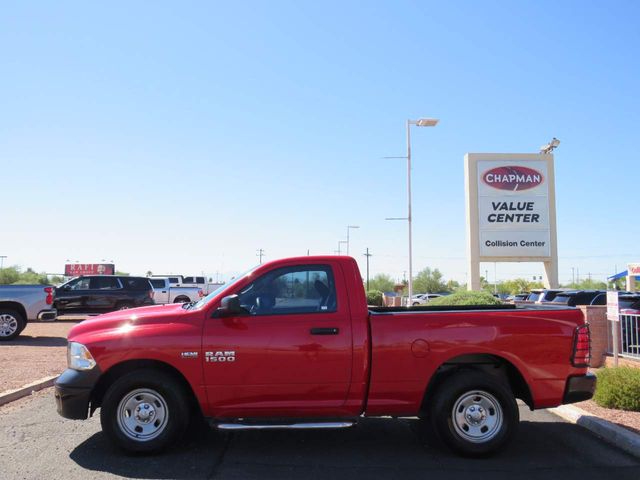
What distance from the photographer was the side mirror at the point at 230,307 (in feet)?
18.6

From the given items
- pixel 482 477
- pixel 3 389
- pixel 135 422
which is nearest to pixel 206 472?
pixel 135 422

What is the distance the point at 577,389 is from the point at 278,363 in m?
3.06

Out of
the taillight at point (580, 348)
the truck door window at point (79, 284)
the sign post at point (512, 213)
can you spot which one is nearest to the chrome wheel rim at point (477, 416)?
the taillight at point (580, 348)

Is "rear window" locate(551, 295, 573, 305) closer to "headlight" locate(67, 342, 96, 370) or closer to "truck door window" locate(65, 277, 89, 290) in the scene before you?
"headlight" locate(67, 342, 96, 370)

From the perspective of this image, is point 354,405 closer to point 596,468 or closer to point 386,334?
point 386,334

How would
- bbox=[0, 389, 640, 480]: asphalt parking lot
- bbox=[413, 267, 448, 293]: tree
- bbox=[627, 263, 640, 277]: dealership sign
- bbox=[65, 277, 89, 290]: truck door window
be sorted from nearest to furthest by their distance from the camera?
bbox=[0, 389, 640, 480]: asphalt parking lot → bbox=[65, 277, 89, 290]: truck door window → bbox=[627, 263, 640, 277]: dealership sign → bbox=[413, 267, 448, 293]: tree

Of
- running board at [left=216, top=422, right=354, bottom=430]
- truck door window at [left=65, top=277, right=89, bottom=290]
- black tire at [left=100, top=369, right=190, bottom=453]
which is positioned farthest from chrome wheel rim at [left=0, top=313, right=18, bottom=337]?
running board at [left=216, top=422, right=354, bottom=430]

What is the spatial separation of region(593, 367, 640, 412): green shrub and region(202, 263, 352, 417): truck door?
417 cm

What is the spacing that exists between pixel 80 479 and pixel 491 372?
4124 millimetres

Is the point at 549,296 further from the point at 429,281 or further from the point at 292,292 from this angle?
the point at 429,281

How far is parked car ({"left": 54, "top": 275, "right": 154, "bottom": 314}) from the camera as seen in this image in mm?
22969

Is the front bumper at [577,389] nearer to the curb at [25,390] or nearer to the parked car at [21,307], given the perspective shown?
the curb at [25,390]

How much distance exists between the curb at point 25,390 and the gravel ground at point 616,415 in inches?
311

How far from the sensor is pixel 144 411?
5.82 meters
